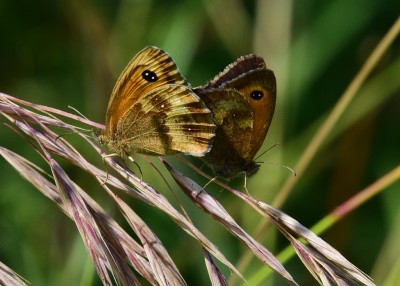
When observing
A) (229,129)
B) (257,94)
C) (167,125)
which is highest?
(257,94)

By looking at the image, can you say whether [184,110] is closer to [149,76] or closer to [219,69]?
[149,76]

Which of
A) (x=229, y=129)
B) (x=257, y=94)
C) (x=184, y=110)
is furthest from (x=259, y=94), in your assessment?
(x=184, y=110)

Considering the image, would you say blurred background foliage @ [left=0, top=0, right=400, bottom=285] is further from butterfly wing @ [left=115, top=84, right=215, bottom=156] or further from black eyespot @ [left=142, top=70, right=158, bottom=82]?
black eyespot @ [left=142, top=70, right=158, bottom=82]

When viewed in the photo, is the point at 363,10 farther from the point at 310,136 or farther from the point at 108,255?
the point at 108,255

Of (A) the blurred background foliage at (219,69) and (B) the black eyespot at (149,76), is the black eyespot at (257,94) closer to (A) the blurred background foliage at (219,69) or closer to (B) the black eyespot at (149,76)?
(B) the black eyespot at (149,76)

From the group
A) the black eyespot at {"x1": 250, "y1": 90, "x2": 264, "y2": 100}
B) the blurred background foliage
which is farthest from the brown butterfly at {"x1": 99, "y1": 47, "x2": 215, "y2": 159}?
the blurred background foliage

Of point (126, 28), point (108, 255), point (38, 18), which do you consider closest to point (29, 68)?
point (38, 18)
